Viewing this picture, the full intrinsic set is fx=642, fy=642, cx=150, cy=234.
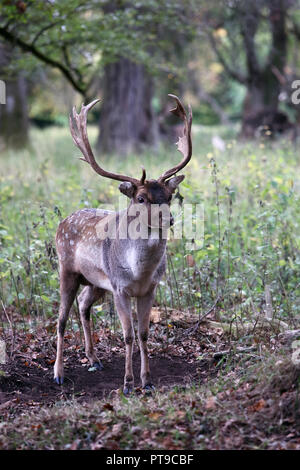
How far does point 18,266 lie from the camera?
6805mm

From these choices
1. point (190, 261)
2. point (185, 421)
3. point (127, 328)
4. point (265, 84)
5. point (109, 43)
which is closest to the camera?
point (185, 421)

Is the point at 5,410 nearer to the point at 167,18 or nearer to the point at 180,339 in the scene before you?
the point at 180,339

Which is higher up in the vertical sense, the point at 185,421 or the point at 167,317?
the point at 167,317

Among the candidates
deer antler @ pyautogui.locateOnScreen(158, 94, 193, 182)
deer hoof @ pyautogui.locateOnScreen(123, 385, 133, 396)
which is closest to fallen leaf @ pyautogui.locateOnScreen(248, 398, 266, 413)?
deer hoof @ pyautogui.locateOnScreen(123, 385, 133, 396)

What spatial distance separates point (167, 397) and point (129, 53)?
9448 millimetres

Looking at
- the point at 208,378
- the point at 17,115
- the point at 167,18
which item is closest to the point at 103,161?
the point at 167,18

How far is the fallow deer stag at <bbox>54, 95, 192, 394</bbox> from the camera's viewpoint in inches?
212

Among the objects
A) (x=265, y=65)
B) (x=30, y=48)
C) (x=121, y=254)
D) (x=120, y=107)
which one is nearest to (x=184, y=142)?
(x=121, y=254)

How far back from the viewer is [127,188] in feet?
17.7

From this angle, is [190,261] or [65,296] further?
[190,261]

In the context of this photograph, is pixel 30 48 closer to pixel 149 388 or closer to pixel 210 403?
pixel 149 388

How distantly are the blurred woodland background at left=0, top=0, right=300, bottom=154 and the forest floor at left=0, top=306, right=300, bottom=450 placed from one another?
5.76 metres

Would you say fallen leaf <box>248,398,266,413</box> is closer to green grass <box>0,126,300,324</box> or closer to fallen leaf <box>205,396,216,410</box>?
fallen leaf <box>205,396,216,410</box>
